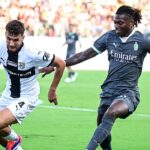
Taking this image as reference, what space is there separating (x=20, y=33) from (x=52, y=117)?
5.85 metres

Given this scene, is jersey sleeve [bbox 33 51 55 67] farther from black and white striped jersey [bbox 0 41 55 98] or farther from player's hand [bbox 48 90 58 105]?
player's hand [bbox 48 90 58 105]

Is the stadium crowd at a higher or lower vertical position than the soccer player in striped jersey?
lower

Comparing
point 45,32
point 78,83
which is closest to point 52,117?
point 78,83

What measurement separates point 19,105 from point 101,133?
1.18m

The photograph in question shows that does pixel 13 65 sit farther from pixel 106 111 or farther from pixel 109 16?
pixel 109 16

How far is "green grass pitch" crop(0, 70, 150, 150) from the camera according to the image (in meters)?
11.1

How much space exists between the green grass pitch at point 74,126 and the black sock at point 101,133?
187 cm

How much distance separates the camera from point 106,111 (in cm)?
909

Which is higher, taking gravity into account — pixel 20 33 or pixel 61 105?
pixel 20 33

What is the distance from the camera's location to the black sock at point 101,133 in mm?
8703

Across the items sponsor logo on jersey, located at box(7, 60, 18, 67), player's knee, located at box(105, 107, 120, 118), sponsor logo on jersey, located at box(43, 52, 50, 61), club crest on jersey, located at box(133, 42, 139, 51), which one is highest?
club crest on jersey, located at box(133, 42, 139, 51)

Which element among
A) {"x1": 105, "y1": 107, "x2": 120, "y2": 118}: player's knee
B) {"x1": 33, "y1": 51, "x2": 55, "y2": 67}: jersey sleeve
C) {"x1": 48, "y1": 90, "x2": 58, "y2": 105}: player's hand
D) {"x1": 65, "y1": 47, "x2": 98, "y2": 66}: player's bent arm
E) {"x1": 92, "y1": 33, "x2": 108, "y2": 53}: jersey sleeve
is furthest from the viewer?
{"x1": 65, "y1": 47, "x2": 98, "y2": 66}: player's bent arm

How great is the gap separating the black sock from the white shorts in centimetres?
101

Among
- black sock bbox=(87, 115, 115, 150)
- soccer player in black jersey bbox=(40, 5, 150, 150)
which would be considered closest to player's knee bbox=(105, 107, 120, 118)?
black sock bbox=(87, 115, 115, 150)
